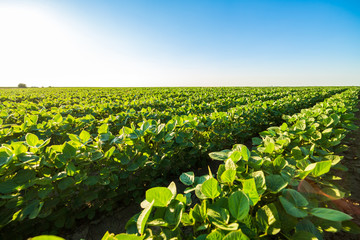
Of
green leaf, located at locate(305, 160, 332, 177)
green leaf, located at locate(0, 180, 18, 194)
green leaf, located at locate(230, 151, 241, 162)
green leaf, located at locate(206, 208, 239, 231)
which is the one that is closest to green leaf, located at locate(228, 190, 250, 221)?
green leaf, located at locate(206, 208, 239, 231)

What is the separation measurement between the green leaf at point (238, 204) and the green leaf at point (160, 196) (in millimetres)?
313

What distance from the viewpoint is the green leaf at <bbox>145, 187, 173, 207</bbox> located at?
0.82 metres

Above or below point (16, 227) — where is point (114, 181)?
above

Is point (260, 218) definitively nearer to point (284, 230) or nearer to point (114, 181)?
point (284, 230)

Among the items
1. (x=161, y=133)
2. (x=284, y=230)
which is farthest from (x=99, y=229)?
(x=284, y=230)

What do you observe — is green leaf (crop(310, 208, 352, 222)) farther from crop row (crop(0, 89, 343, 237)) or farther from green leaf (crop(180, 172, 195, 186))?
crop row (crop(0, 89, 343, 237))

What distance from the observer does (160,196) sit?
834mm

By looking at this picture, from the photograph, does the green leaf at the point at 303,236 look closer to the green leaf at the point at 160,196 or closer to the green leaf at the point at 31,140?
the green leaf at the point at 160,196

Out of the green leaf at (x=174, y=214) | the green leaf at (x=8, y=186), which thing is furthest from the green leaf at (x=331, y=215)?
the green leaf at (x=8, y=186)

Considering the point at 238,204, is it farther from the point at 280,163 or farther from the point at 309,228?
the point at 280,163

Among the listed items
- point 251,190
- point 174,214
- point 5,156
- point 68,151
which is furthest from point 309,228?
point 5,156

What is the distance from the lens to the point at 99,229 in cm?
202

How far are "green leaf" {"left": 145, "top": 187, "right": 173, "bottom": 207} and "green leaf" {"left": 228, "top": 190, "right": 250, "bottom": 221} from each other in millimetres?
313

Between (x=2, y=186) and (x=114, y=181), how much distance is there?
894 mm
